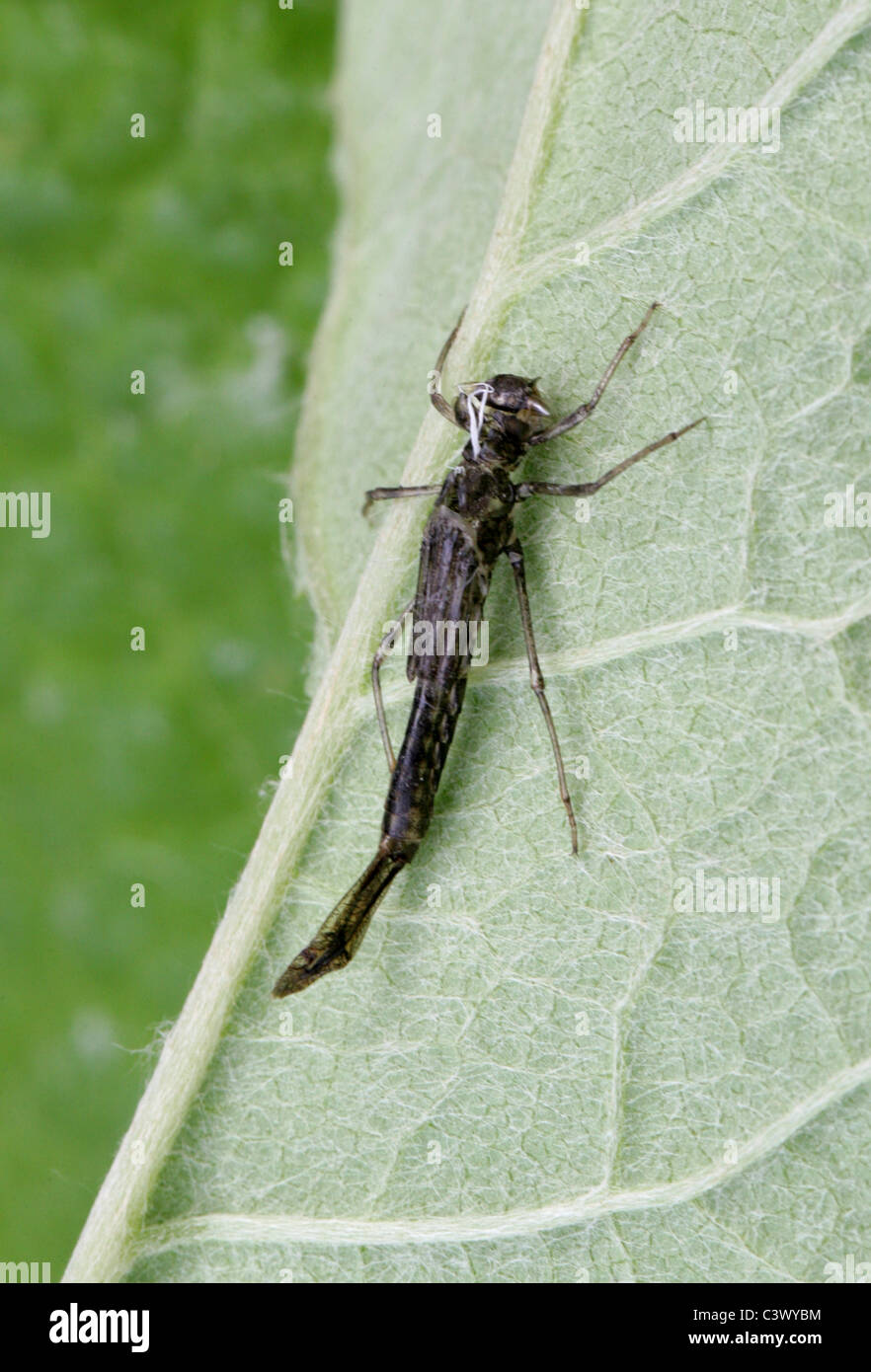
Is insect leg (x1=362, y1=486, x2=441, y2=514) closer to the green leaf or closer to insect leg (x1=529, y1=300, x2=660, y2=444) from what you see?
the green leaf

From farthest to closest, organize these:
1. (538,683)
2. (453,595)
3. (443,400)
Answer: (443,400) → (453,595) → (538,683)

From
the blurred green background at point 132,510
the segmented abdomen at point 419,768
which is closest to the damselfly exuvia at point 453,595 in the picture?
the segmented abdomen at point 419,768

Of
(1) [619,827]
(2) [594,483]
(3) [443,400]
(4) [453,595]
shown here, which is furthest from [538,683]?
(3) [443,400]

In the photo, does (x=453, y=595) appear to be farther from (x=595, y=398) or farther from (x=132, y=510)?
(x=132, y=510)

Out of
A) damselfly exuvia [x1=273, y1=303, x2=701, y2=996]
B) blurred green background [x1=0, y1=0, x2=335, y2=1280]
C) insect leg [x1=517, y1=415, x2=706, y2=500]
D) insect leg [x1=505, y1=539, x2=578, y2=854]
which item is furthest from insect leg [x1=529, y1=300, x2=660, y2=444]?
blurred green background [x1=0, y1=0, x2=335, y2=1280]

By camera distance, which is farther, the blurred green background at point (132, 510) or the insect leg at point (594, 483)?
the blurred green background at point (132, 510)

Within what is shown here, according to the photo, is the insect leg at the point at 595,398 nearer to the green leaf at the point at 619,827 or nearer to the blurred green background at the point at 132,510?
the green leaf at the point at 619,827
